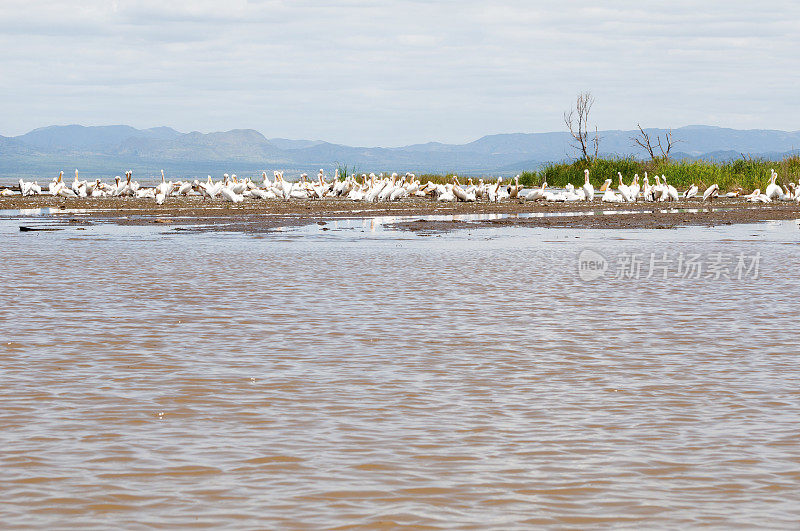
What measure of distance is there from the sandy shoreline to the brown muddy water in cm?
1456

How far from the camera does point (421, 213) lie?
3603 cm

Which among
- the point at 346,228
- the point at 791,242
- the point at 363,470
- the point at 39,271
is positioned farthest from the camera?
the point at 346,228

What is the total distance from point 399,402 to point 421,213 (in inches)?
1137

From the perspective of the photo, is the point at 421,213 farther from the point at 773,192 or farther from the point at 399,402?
the point at 399,402

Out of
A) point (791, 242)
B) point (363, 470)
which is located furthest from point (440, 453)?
point (791, 242)

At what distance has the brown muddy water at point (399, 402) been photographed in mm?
5121

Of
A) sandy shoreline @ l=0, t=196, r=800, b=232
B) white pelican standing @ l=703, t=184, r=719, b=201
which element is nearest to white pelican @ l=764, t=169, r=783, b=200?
Result: sandy shoreline @ l=0, t=196, r=800, b=232

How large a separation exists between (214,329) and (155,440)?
4.27 metres

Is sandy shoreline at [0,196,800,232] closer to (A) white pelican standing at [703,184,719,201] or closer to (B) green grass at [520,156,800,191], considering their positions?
(A) white pelican standing at [703,184,719,201]

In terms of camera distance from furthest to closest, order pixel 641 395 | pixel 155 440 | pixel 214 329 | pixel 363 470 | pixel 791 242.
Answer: pixel 791 242
pixel 214 329
pixel 641 395
pixel 155 440
pixel 363 470

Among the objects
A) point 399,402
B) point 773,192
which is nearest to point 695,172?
point 773,192

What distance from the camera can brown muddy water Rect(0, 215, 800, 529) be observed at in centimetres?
512

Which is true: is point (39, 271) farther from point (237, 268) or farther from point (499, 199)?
point (499, 199)

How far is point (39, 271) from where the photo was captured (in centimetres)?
1625
